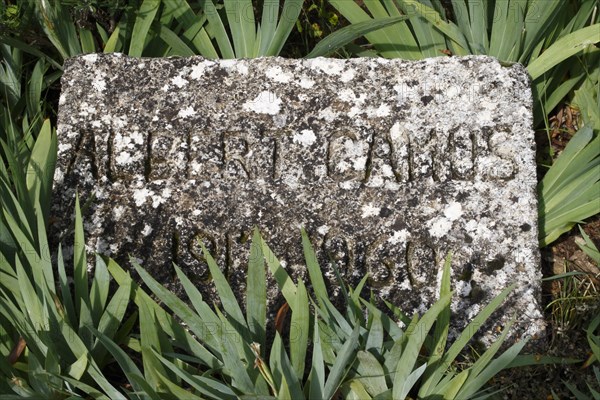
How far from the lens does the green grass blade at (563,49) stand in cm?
236

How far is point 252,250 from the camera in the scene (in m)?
1.91

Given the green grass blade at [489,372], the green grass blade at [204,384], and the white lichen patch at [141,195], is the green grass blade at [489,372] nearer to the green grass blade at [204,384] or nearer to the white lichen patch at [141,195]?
the green grass blade at [204,384]

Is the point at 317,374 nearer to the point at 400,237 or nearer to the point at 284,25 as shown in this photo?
the point at 400,237

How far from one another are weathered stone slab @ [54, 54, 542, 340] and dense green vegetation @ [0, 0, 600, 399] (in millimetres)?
118

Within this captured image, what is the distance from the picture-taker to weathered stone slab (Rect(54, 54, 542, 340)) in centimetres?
212

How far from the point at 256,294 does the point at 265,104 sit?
585mm

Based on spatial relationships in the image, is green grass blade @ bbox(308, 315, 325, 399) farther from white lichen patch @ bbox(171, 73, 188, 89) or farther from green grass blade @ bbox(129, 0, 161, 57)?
green grass blade @ bbox(129, 0, 161, 57)

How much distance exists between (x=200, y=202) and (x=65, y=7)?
832 millimetres

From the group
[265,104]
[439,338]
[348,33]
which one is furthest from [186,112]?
[439,338]

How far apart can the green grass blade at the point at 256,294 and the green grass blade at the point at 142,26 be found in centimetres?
86

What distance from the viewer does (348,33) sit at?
243 cm

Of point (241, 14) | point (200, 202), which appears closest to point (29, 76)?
point (241, 14)

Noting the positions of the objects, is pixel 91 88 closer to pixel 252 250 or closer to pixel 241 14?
pixel 241 14

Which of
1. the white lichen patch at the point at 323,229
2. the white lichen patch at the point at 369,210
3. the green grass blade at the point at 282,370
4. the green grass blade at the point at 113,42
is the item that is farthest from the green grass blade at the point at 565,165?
the green grass blade at the point at 113,42
